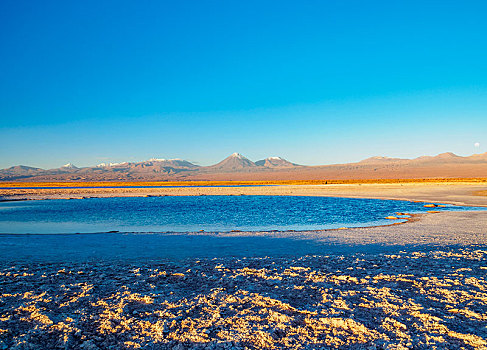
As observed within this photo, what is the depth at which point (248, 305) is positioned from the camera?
6207mm

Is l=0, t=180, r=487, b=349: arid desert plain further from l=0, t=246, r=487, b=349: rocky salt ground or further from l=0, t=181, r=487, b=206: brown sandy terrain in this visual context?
l=0, t=181, r=487, b=206: brown sandy terrain

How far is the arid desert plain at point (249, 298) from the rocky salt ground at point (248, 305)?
0.07 feet

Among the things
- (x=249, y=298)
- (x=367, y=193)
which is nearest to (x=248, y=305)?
(x=249, y=298)

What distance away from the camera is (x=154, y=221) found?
74.8 feet

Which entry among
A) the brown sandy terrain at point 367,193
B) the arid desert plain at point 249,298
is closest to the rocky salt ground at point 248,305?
the arid desert plain at point 249,298

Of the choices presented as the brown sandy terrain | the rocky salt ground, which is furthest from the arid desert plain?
the brown sandy terrain

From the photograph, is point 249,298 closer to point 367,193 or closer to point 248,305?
point 248,305

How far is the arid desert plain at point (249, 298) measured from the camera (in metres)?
4.95

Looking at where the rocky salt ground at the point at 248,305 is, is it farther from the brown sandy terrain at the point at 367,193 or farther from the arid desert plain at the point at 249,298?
the brown sandy terrain at the point at 367,193

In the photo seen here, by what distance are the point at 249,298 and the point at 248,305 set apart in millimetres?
348

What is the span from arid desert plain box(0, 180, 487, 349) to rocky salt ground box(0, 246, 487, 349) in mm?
22

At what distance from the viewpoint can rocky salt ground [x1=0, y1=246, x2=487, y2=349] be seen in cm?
491

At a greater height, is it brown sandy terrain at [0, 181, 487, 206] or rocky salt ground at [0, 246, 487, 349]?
rocky salt ground at [0, 246, 487, 349]

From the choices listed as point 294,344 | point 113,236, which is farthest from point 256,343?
point 113,236
